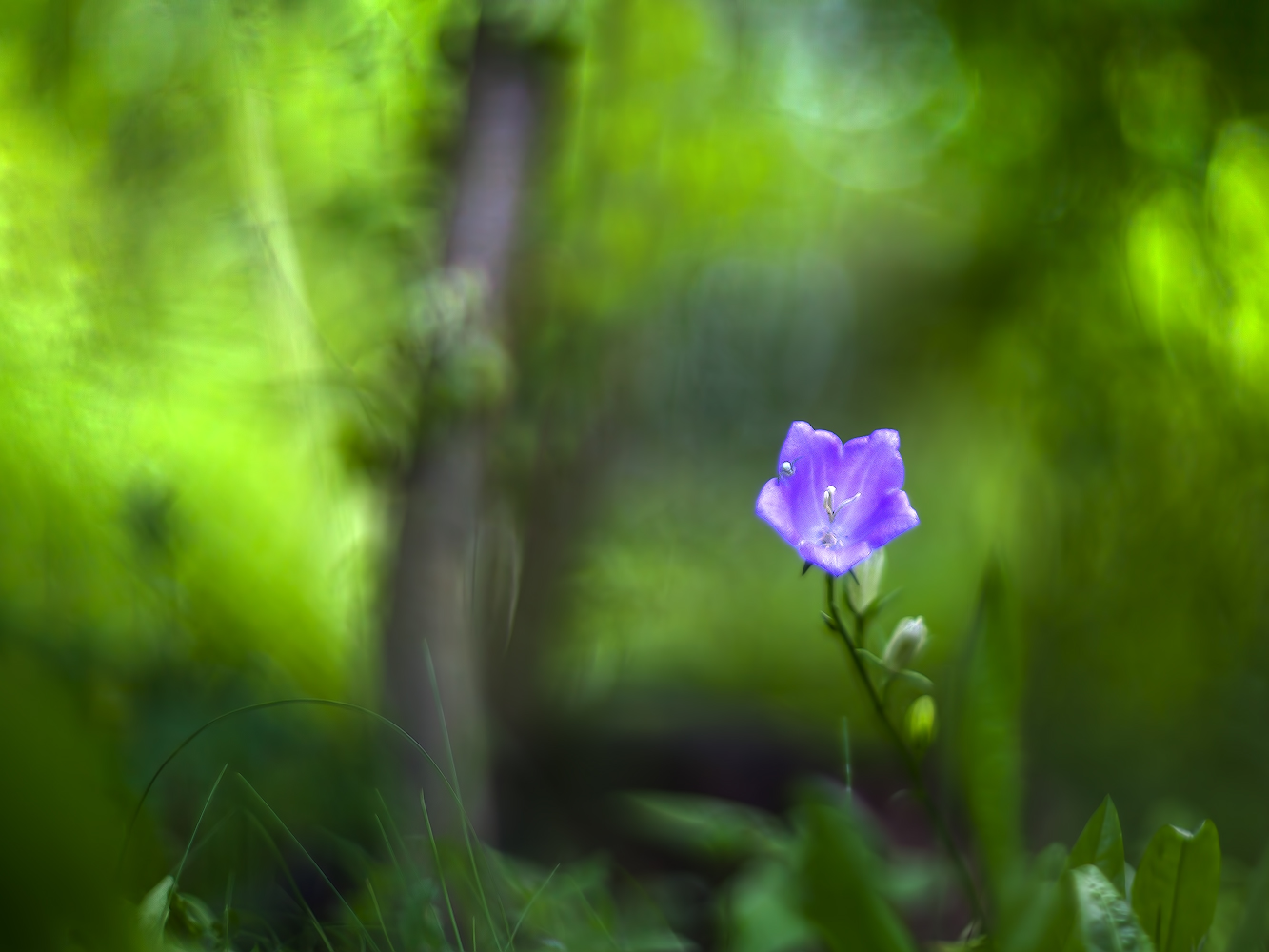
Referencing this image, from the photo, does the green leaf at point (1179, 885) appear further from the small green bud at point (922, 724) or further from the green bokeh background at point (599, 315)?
the green bokeh background at point (599, 315)

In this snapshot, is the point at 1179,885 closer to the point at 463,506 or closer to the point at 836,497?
the point at 836,497

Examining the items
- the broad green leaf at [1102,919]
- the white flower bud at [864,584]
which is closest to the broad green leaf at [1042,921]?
the broad green leaf at [1102,919]

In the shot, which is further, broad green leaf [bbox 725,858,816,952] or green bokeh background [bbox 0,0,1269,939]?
green bokeh background [bbox 0,0,1269,939]

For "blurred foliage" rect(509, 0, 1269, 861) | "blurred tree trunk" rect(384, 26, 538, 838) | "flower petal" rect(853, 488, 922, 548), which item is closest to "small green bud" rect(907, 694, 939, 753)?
"flower petal" rect(853, 488, 922, 548)

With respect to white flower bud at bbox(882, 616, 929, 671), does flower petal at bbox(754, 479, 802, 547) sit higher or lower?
higher

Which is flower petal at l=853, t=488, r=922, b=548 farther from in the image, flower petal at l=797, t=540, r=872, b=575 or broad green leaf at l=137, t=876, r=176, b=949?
broad green leaf at l=137, t=876, r=176, b=949

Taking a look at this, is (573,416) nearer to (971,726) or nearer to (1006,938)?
(971,726)
